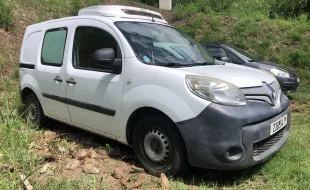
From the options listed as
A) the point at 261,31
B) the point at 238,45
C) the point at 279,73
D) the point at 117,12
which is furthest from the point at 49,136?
the point at 261,31

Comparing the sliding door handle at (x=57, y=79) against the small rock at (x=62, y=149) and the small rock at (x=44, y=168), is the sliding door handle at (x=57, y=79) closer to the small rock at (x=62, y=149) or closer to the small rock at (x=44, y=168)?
the small rock at (x=62, y=149)

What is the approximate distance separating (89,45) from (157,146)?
1.56 meters

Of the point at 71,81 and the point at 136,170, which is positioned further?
the point at 71,81

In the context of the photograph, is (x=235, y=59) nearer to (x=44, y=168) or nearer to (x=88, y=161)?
(x=88, y=161)

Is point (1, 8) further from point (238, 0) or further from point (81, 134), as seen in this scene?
point (238, 0)

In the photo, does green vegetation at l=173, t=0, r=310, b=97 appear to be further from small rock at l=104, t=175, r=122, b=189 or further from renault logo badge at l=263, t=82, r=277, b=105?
small rock at l=104, t=175, r=122, b=189

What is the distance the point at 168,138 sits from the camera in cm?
332

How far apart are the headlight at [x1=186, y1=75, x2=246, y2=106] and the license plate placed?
0.49m

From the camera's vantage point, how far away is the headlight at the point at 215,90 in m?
3.12

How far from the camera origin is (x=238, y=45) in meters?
12.4

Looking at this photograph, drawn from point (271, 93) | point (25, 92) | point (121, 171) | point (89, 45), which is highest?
point (89, 45)

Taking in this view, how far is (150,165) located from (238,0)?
16.5 metres

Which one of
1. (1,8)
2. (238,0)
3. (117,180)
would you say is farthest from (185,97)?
(238,0)

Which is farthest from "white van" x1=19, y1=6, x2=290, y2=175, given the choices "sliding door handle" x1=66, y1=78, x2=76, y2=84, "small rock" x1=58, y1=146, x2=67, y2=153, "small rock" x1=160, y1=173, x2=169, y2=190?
"small rock" x1=58, y1=146, x2=67, y2=153
